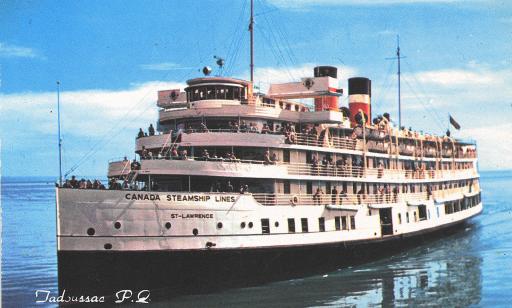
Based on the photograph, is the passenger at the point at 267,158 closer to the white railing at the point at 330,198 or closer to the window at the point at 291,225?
the white railing at the point at 330,198

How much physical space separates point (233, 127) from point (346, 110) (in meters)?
13.5

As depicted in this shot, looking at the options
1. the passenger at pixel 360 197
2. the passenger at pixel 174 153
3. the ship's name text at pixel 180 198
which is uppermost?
the passenger at pixel 174 153

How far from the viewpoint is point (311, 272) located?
26.6 metres

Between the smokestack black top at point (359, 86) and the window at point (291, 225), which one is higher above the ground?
the smokestack black top at point (359, 86)

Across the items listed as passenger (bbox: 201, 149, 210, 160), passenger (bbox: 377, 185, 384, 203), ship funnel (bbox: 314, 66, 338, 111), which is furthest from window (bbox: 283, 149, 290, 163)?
passenger (bbox: 377, 185, 384, 203)

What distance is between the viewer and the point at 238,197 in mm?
23547

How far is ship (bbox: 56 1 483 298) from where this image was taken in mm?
21297

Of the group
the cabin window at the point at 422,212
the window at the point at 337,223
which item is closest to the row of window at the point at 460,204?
the cabin window at the point at 422,212

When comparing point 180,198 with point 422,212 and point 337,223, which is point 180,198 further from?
point 422,212

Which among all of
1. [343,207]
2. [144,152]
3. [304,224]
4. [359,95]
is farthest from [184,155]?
[359,95]

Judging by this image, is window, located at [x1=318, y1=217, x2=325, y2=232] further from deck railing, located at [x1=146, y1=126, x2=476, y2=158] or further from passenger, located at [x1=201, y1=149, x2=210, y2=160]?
passenger, located at [x1=201, y1=149, x2=210, y2=160]

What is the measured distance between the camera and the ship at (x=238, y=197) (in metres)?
21.3

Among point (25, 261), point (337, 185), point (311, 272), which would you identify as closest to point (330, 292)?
point (311, 272)

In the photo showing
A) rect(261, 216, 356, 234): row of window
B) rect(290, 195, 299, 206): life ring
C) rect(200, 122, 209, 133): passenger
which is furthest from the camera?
rect(290, 195, 299, 206): life ring
